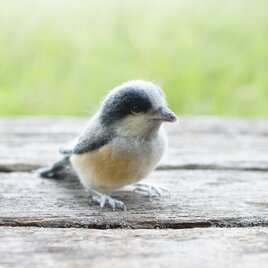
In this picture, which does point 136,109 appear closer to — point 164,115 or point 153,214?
point 164,115

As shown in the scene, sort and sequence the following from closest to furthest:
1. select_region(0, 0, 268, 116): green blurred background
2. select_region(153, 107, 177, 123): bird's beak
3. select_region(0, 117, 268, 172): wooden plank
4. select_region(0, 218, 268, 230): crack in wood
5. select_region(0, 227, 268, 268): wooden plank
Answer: select_region(0, 227, 268, 268): wooden plank, select_region(0, 218, 268, 230): crack in wood, select_region(153, 107, 177, 123): bird's beak, select_region(0, 117, 268, 172): wooden plank, select_region(0, 0, 268, 116): green blurred background

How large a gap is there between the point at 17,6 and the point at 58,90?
525 mm

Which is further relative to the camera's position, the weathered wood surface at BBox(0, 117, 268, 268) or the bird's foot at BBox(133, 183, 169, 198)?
the bird's foot at BBox(133, 183, 169, 198)

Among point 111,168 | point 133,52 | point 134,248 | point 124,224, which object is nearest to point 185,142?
point 111,168

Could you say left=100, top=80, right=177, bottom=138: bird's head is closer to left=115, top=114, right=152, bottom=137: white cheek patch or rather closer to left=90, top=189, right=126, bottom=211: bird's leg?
left=115, top=114, right=152, bottom=137: white cheek patch

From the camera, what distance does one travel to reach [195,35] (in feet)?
8.84

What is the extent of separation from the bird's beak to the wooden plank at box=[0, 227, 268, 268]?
8.5 inches

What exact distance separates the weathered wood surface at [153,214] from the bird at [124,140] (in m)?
0.04

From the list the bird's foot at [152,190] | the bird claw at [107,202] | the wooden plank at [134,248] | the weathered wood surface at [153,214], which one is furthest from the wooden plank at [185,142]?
the wooden plank at [134,248]

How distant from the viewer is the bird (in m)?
1.13

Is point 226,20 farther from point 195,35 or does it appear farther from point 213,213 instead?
point 213,213

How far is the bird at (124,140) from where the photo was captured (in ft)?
3.70

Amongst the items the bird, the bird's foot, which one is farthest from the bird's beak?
the bird's foot

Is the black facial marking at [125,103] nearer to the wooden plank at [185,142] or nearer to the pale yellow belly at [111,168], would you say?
the pale yellow belly at [111,168]
